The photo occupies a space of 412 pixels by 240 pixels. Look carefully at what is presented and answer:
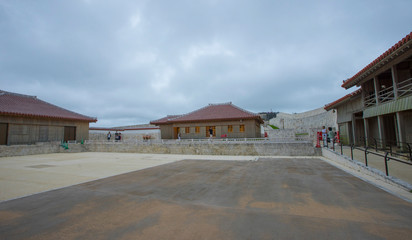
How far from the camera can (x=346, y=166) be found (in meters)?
9.68

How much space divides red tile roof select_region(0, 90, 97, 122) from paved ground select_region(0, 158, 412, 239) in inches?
795

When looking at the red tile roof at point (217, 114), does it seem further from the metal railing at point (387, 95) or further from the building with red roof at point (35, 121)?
the building with red roof at point (35, 121)

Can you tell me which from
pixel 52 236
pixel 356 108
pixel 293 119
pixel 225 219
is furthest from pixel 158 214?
pixel 293 119

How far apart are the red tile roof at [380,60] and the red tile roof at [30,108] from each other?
27.9 m

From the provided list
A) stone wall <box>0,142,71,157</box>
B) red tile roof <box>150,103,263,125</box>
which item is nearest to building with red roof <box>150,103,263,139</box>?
red tile roof <box>150,103,263,125</box>

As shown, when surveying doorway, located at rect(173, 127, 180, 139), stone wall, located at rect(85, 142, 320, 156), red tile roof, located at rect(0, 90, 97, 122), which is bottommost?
stone wall, located at rect(85, 142, 320, 156)

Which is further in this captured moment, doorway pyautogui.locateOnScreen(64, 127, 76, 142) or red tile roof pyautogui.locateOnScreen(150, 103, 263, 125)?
doorway pyautogui.locateOnScreen(64, 127, 76, 142)

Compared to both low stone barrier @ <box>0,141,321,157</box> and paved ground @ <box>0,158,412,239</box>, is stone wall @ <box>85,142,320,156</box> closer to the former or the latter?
low stone barrier @ <box>0,141,321,157</box>

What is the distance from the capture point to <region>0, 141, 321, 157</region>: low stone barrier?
15909 millimetres

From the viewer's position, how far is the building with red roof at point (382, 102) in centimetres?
976

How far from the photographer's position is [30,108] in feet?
72.3

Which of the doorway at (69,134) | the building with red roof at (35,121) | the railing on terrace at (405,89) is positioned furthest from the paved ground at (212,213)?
the doorway at (69,134)

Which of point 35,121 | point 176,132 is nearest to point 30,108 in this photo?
point 35,121

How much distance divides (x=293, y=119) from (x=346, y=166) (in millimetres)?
30294
